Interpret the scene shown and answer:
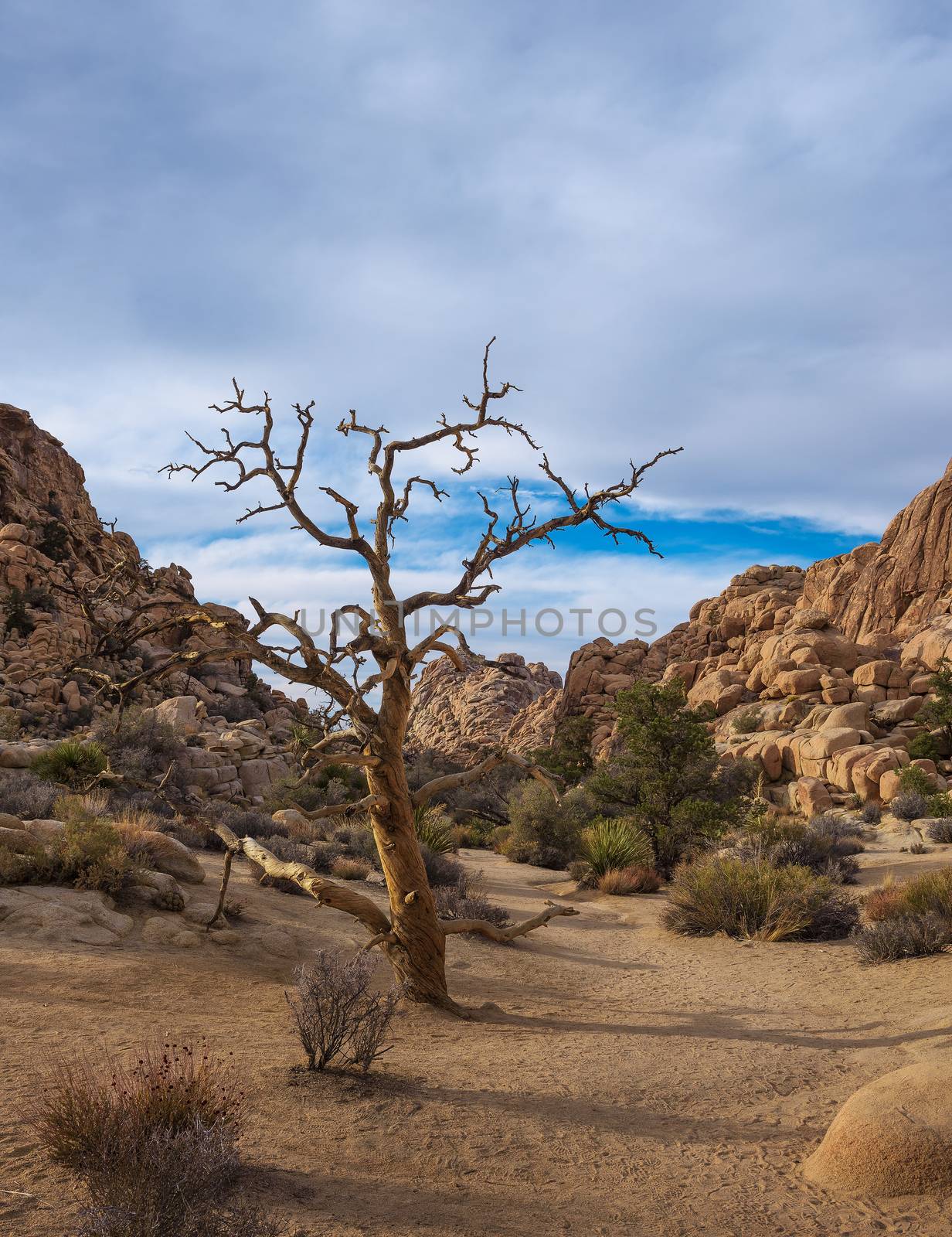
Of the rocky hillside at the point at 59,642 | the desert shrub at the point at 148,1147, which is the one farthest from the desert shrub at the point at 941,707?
the desert shrub at the point at 148,1147

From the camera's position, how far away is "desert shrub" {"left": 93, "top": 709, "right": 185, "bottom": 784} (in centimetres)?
2264

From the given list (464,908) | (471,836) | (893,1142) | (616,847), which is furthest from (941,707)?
(893,1142)

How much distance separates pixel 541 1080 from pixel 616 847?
12757mm

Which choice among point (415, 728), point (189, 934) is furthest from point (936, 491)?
point (189, 934)

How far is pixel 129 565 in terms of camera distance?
328 inches

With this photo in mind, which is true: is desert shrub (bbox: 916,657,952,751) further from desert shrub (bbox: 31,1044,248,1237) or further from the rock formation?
desert shrub (bbox: 31,1044,248,1237)

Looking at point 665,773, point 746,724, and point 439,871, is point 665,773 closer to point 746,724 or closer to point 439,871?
point 439,871

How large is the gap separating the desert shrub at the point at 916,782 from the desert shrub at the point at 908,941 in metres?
18.7

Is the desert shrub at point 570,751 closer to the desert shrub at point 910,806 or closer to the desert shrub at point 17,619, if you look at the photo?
the desert shrub at point 910,806

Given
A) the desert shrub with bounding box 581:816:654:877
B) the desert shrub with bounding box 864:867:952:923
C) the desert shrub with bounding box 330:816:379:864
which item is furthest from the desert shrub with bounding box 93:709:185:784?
the desert shrub with bounding box 864:867:952:923

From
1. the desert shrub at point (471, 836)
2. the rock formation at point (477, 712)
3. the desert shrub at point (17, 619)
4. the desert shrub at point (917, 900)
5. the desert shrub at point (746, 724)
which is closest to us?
the desert shrub at point (917, 900)

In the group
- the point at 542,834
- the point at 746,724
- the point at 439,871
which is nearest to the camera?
the point at 439,871

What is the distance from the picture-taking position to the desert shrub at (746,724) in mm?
40406

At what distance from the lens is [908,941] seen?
10.6 meters
